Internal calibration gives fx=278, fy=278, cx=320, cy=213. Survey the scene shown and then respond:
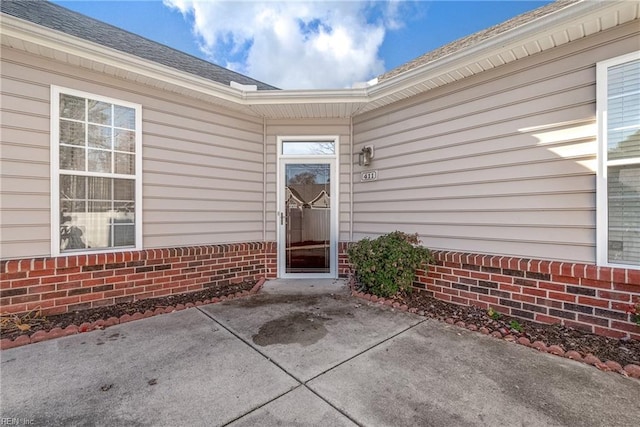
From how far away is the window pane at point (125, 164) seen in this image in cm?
353

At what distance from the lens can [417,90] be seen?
3.79 m

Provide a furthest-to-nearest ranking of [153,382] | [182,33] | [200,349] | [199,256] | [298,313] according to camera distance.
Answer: [182,33] → [199,256] → [298,313] → [200,349] → [153,382]

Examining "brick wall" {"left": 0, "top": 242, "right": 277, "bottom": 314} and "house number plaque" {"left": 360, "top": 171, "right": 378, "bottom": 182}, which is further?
"house number plaque" {"left": 360, "top": 171, "right": 378, "bottom": 182}

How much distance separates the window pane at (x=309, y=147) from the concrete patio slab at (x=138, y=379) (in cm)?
311

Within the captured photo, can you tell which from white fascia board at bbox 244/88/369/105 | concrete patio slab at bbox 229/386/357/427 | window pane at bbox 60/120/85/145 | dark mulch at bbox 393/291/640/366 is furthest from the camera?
white fascia board at bbox 244/88/369/105

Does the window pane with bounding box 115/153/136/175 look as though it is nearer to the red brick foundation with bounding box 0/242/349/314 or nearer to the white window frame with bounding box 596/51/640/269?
the red brick foundation with bounding box 0/242/349/314

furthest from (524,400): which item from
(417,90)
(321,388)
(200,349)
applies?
(417,90)

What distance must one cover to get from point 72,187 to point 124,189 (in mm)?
500

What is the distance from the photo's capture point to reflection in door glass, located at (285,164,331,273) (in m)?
4.84

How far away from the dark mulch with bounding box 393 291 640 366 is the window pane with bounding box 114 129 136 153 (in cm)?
399

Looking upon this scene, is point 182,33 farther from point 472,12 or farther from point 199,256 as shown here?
point 472,12

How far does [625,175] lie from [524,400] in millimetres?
2242

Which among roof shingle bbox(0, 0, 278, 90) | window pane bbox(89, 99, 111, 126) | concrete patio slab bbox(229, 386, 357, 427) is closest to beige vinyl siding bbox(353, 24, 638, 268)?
concrete patio slab bbox(229, 386, 357, 427)

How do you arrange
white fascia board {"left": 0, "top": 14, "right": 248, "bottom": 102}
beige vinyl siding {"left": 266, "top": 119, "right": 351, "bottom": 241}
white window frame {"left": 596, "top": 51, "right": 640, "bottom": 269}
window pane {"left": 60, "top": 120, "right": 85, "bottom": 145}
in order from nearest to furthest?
1. white window frame {"left": 596, "top": 51, "right": 640, "bottom": 269}
2. white fascia board {"left": 0, "top": 14, "right": 248, "bottom": 102}
3. window pane {"left": 60, "top": 120, "right": 85, "bottom": 145}
4. beige vinyl siding {"left": 266, "top": 119, "right": 351, "bottom": 241}
